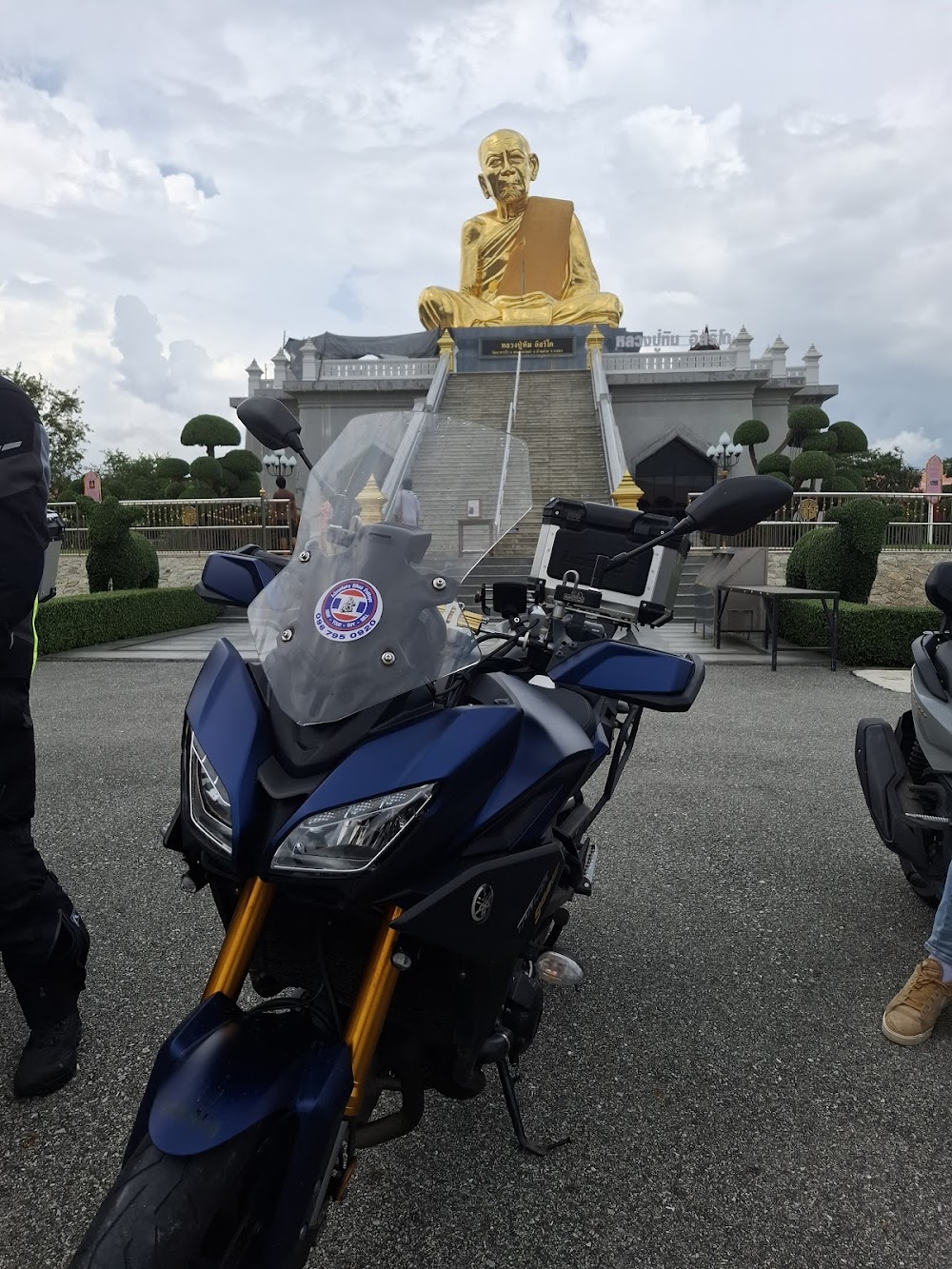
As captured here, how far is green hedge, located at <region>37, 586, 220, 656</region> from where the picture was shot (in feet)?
Answer: 31.8

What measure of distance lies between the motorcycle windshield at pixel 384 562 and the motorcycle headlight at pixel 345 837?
0.17 m

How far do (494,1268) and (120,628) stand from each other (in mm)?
10588

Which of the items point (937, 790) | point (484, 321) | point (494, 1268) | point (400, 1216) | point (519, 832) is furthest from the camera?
point (484, 321)

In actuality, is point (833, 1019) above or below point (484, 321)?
below

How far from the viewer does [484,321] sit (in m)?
27.6

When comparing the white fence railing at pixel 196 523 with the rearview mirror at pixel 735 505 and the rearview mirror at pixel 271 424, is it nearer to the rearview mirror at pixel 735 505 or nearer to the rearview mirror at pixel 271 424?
the rearview mirror at pixel 271 424

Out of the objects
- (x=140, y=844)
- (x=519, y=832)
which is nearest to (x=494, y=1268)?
(x=519, y=832)

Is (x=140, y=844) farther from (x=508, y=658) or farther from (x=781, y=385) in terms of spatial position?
(x=781, y=385)

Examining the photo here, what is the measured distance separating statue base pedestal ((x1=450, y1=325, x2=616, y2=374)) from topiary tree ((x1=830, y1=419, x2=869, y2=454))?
322 inches

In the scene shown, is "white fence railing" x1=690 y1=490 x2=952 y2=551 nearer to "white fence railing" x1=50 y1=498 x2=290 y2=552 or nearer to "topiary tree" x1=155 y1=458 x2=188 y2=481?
"white fence railing" x1=50 y1=498 x2=290 y2=552

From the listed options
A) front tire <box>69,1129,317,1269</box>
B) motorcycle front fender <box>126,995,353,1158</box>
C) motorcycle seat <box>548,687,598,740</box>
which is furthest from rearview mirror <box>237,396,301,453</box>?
front tire <box>69,1129,317,1269</box>

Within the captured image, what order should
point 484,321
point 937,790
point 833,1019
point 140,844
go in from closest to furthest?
point 833,1019 → point 937,790 → point 140,844 → point 484,321

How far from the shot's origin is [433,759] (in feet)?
4.10

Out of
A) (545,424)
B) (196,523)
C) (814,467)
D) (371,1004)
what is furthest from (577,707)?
(545,424)
